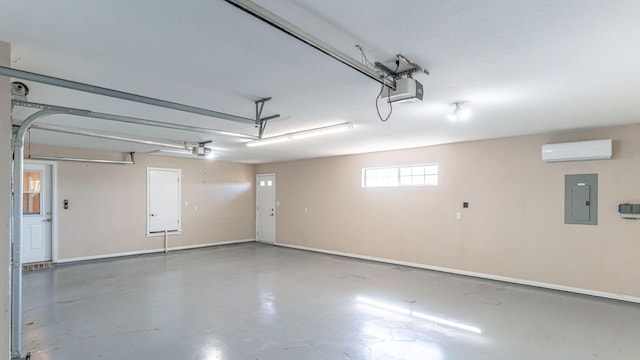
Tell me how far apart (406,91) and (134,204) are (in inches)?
282

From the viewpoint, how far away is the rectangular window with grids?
627 centimetres

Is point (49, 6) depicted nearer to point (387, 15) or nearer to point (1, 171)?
point (1, 171)

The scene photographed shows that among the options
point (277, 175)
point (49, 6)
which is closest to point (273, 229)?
point (277, 175)

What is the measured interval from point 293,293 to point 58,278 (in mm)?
4092

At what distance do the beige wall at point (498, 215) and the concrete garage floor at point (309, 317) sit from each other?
1.41 feet

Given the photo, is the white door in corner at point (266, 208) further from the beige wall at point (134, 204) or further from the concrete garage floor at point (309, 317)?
the concrete garage floor at point (309, 317)

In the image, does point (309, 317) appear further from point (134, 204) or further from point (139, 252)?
point (134, 204)

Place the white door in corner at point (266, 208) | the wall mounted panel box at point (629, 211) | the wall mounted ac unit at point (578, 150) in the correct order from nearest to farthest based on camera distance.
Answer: the wall mounted panel box at point (629, 211) < the wall mounted ac unit at point (578, 150) < the white door in corner at point (266, 208)

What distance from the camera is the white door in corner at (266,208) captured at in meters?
9.31

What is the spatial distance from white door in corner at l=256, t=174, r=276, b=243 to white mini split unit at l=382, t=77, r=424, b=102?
22.9 feet

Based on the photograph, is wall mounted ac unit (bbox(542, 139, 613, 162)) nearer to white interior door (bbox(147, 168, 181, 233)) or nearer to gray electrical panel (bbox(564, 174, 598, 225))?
gray electrical panel (bbox(564, 174, 598, 225))

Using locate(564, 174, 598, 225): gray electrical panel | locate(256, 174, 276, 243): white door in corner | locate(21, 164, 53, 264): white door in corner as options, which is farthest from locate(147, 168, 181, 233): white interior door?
locate(564, 174, 598, 225): gray electrical panel

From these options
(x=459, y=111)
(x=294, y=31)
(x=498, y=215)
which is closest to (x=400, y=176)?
(x=498, y=215)

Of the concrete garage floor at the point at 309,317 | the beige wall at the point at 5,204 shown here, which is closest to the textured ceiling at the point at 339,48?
the beige wall at the point at 5,204
